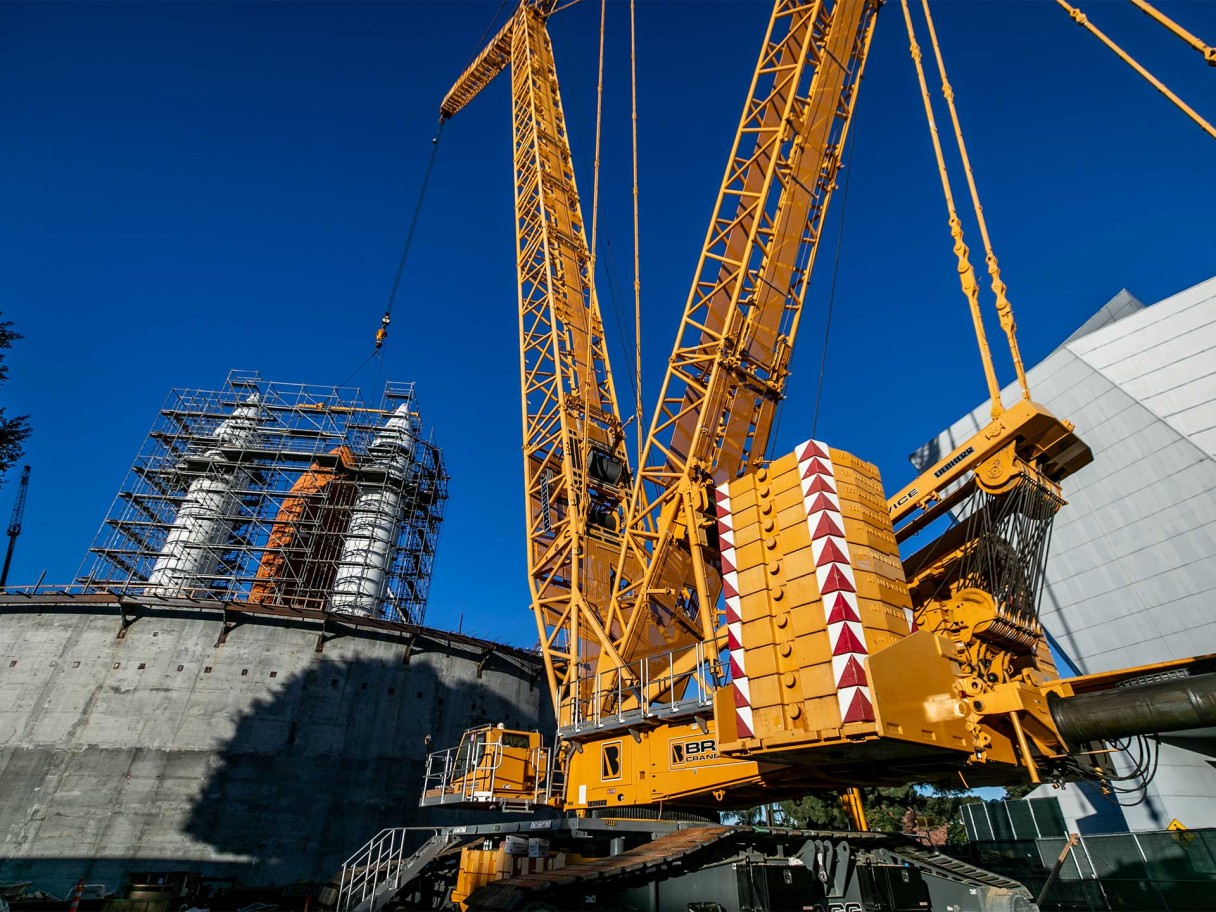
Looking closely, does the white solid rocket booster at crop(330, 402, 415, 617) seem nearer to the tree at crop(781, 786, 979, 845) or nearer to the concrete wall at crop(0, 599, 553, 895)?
the concrete wall at crop(0, 599, 553, 895)

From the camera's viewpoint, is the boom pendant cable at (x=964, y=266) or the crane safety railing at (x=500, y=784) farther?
the crane safety railing at (x=500, y=784)

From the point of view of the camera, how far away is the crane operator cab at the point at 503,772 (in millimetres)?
14164

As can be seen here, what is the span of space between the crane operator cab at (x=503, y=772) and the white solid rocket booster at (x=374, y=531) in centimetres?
1667

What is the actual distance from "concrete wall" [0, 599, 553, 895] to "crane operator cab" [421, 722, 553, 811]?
10.8m

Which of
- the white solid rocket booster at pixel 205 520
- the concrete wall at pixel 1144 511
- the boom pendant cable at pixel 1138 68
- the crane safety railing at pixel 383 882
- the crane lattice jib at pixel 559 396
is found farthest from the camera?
the white solid rocket booster at pixel 205 520

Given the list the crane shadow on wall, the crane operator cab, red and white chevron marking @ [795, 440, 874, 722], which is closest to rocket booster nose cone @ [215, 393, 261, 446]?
the crane shadow on wall

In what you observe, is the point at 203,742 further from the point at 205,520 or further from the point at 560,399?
the point at 560,399

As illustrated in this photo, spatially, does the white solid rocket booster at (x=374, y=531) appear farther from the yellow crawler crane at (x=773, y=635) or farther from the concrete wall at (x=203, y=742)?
the yellow crawler crane at (x=773, y=635)

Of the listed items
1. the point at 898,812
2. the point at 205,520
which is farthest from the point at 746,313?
the point at 898,812

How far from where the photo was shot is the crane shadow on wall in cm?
2225

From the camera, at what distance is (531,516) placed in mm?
19578

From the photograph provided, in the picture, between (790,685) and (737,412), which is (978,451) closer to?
(790,685)

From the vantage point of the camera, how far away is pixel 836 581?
7844mm

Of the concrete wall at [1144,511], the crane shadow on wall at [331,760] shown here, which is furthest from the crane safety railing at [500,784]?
the concrete wall at [1144,511]
